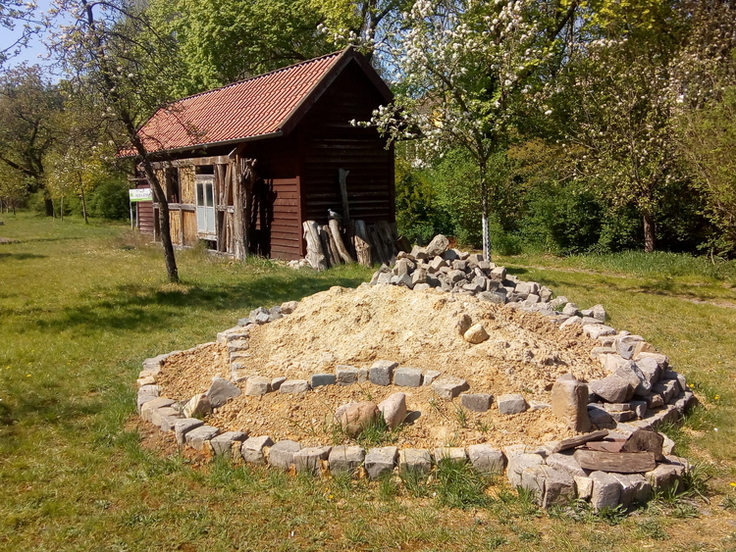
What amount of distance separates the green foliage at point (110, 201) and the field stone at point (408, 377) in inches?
1180

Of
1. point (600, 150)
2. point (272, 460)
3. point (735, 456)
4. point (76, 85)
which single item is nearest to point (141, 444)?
point (272, 460)

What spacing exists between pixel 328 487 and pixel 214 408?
5.17 feet

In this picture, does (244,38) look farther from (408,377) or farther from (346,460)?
(346,460)

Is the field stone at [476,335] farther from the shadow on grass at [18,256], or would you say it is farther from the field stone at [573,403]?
the shadow on grass at [18,256]

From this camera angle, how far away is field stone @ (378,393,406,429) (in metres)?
5.13

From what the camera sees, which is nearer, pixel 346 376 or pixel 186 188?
pixel 346 376

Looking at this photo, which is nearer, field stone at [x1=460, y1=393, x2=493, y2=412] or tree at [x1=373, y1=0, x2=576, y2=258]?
field stone at [x1=460, y1=393, x2=493, y2=412]

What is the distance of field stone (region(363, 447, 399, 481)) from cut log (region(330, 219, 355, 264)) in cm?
1029

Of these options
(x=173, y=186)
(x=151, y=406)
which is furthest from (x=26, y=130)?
(x=151, y=406)

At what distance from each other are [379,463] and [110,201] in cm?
3213

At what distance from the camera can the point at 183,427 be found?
17.4 feet

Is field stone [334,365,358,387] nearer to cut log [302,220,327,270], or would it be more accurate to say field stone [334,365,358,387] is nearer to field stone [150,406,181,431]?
field stone [150,406,181,431]

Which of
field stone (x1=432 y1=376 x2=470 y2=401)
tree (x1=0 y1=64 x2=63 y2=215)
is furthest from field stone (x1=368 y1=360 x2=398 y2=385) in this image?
tree (x1=0 y1=64 x2=63 y2=215)

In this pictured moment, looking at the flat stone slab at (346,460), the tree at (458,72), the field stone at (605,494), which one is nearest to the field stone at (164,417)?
the flat stone slab at (346,460)
